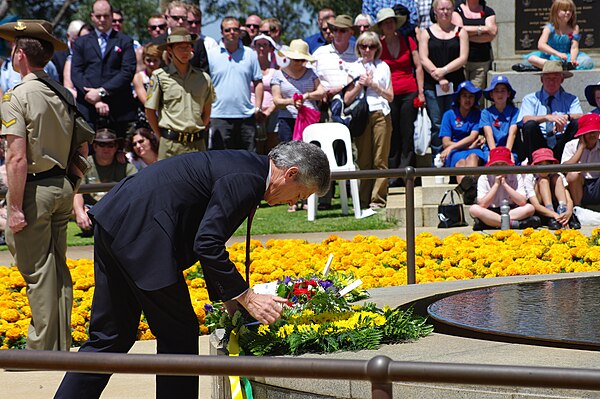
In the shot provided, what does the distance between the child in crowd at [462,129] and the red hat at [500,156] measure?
64 cm

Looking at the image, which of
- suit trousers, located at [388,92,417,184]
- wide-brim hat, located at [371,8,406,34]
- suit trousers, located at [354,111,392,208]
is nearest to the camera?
suit trousers, located at [354,111,392,208]

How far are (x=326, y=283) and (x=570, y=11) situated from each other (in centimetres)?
905

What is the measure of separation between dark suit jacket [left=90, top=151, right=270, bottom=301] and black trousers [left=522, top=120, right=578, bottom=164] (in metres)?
8.37

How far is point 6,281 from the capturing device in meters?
9.11

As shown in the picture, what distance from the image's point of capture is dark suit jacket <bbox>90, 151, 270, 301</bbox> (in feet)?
15.3

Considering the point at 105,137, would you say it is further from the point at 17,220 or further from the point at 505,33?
the point at 17,220

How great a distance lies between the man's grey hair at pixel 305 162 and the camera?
15.4 feet

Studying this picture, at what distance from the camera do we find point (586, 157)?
12.2m

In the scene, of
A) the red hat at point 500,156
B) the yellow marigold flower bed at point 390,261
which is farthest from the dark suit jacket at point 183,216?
the red hat at point 500,156

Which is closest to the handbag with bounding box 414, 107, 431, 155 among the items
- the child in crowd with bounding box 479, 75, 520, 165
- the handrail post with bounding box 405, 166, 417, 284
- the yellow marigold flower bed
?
the child in crowd with bounding box 479, 75, 520, 165

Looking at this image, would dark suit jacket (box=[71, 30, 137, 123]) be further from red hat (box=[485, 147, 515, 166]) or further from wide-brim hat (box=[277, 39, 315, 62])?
red hat (box=[485, 147, 515, 166])

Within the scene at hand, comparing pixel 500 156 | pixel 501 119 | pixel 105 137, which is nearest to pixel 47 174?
pixel 105 137

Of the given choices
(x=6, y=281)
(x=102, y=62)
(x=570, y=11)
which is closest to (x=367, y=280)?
(x=6, y=281)

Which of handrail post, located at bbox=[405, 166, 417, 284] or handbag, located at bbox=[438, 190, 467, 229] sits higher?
handrail post, located at bbox=[405, 166, 417, 284]
